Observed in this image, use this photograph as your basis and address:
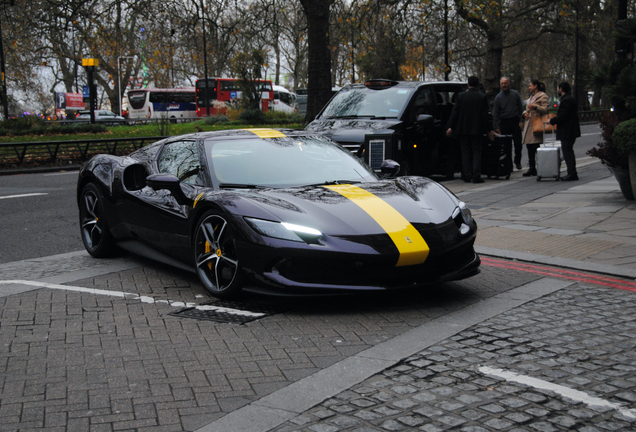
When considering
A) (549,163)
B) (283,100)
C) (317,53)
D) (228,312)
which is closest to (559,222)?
(549,163)

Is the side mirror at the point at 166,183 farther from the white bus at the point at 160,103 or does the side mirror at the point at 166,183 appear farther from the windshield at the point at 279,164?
the white bus at the point at 160,103

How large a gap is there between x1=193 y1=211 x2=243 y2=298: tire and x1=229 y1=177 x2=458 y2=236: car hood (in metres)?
0.28

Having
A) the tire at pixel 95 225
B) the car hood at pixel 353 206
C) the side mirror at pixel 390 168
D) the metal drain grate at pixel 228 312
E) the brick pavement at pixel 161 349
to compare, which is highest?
the side mirror at pixel 390 168

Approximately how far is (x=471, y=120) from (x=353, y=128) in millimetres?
2135

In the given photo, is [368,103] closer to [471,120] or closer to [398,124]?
[398,124]

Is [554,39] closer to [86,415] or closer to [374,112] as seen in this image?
[374,112]

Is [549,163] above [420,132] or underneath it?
underneath

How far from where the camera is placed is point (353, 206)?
5168 mm

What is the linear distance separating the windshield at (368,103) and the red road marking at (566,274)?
5.90 meters

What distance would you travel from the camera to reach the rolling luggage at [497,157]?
13234 mm

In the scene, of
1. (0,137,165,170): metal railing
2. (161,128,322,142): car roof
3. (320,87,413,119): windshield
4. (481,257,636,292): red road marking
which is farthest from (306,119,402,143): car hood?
(0,137,165,170): metal railing

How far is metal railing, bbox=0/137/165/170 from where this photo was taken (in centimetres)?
1956

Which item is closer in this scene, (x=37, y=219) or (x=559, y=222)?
(x=559, y=222)

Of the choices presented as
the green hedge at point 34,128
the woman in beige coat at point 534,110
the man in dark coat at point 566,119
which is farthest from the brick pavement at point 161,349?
the green hedge at point 34,128
